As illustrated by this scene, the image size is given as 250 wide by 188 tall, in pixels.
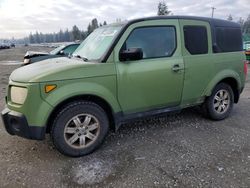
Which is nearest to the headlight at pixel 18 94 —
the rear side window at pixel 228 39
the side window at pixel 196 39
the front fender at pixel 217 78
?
the side window at pixel 196 39

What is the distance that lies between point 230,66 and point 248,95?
8.61 feet

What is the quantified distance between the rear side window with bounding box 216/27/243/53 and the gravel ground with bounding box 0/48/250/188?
1.51 metres

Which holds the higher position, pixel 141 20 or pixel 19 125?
pixel 141 20

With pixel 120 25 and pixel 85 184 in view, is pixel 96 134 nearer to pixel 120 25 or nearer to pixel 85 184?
pixel 85 184

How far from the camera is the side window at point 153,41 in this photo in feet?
12.0

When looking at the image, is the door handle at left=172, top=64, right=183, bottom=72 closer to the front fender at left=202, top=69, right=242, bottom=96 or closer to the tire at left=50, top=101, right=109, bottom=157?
the front fender at left=202, top=69, right=242, bottom=96

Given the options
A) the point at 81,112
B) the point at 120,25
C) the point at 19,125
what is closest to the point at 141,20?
the point at 120,25

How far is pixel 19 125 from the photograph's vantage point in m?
3.14

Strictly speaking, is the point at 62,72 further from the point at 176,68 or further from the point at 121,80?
the point at 176,68

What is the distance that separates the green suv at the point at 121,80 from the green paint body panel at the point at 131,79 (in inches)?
0.4

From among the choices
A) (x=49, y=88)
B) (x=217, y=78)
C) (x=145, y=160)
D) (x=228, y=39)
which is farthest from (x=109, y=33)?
(x=228, y=39)

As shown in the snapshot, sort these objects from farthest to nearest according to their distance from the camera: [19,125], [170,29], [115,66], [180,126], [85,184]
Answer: [180,126]
[170,29]
[115,66]
[19,125]
[85,184]

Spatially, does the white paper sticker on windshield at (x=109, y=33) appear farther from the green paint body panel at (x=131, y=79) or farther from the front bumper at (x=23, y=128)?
the front bumper at (x=23, y=128)

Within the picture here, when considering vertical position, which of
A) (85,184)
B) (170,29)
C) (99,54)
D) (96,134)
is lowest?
(85,184)
